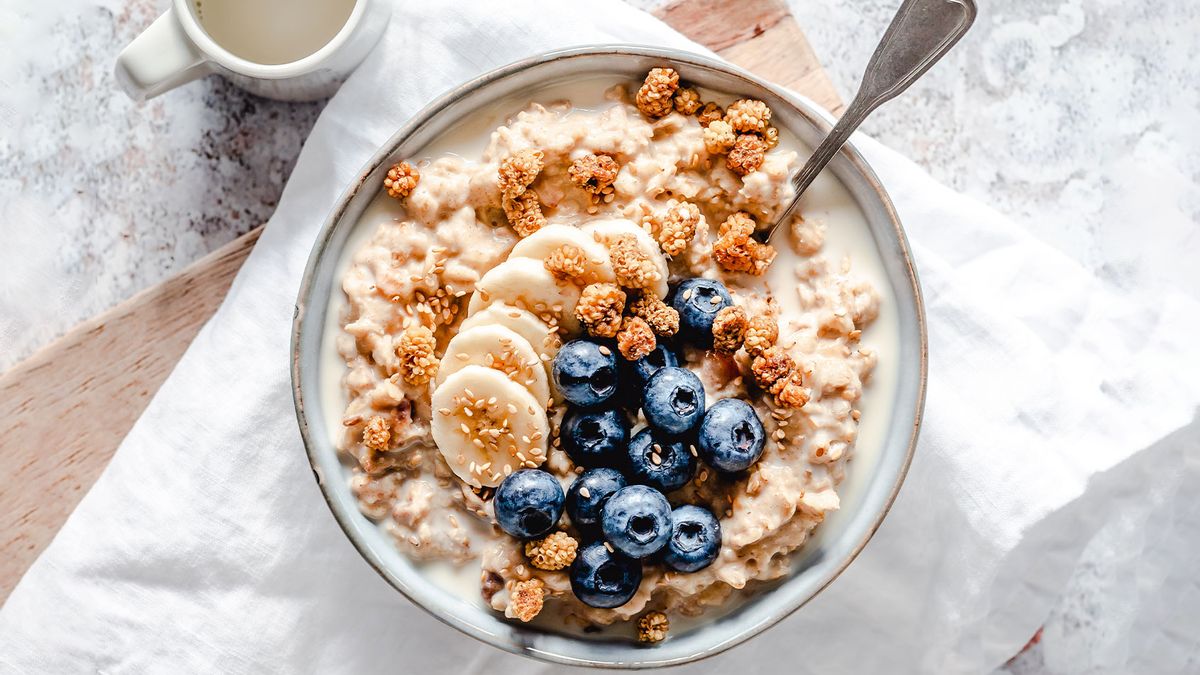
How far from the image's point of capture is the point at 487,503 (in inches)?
58.1

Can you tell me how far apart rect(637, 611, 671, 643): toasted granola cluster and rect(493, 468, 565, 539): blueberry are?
0.21 metres

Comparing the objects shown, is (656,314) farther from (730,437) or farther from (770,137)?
(770,137)

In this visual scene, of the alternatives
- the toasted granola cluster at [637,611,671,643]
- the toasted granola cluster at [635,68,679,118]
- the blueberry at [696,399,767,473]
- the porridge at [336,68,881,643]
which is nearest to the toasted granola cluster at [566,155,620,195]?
the porridge at [336,68,881,643]

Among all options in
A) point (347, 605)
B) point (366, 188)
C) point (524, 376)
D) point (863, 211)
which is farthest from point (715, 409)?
point (347, 605)

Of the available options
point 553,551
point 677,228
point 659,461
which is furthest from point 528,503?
point 677,228

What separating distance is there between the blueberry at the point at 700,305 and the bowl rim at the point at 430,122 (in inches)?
10.1

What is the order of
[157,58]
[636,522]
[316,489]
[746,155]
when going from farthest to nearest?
[316,489] → [157,58] → [746,155] → [636,522]

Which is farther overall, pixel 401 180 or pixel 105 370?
pixel 105 370

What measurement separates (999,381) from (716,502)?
22.1 inches

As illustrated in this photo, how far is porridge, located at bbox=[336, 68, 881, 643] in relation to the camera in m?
1.41

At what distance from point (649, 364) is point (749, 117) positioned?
1.18 ft

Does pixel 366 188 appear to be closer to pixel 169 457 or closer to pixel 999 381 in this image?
pixel 169 457

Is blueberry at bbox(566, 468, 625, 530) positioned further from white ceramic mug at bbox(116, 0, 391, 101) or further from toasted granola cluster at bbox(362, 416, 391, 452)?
white ceramic mug at bbox(116, 0, 391, 101)

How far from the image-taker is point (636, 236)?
142cm
